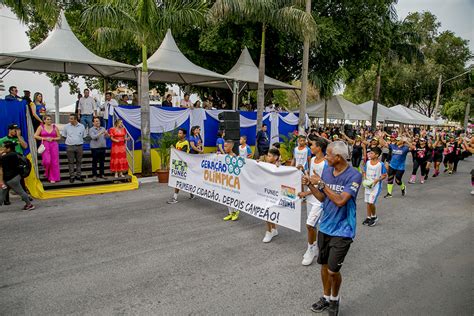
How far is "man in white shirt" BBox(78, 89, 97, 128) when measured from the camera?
40.5ft

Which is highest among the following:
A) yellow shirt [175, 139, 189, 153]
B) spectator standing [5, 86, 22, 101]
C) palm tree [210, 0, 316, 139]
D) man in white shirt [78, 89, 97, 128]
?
palm tree [210, 0, 316, 139]

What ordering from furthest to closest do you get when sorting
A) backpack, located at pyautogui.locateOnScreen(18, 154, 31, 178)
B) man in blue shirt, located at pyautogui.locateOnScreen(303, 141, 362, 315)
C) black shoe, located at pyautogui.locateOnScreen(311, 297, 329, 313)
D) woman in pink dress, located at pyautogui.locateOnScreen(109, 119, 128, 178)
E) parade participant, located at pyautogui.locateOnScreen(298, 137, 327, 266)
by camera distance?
woman in pink dress, located at pyautogui.locateOnScreen(109, 119, 128, 178) → backpack, located at pyautogui.locateOnScreen(18, 154, 31, 178) → parade participant, located at pyautogui.locateOnScreen(298, 137, 327, 266) → black shoe, located at pyautogui.locateOnScreen(311, 297, 329, 313) → man in blue shirt, located at pyautogui.locateOnScreen(303, 141, 362, 315)

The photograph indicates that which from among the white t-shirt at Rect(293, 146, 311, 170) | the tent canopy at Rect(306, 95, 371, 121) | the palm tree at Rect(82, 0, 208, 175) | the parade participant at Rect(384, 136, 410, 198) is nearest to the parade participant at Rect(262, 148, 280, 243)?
the white t-shirt at Rect(293, 146, 311, 170)

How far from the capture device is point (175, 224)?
6.83 metres

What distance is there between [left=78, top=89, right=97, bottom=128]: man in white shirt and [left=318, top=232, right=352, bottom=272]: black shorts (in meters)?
11.2

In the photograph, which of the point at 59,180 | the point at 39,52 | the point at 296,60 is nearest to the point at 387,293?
the point at 59,180

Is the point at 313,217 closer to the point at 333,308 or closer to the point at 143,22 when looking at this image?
the point at 333,308

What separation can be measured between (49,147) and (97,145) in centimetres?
130

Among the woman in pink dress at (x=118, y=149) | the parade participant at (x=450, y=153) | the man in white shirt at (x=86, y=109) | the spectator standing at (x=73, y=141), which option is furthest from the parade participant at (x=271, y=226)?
the parade participant at (x=450, y=153)

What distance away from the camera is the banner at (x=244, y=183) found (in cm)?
567

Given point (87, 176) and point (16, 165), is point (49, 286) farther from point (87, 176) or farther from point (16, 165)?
point (87, 176)

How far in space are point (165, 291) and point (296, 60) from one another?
21.4m

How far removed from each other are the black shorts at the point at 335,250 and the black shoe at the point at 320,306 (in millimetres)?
519

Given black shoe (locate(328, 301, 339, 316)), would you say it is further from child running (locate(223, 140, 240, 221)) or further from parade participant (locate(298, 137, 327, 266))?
child running (locate(223, 140, 240, 221))
